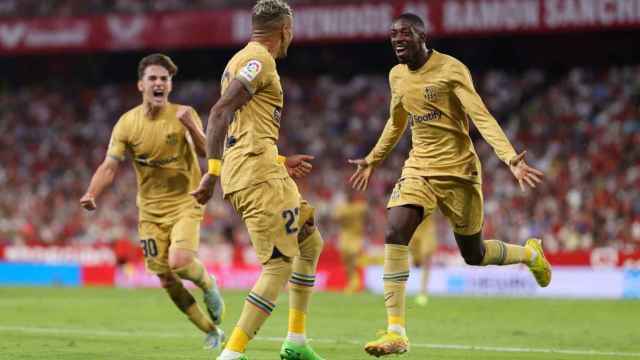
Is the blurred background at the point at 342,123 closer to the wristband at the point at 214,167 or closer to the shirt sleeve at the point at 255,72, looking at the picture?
the shirt sleeve at the point at 255,72

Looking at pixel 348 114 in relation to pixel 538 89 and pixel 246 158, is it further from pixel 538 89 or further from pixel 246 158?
pixel 246 158

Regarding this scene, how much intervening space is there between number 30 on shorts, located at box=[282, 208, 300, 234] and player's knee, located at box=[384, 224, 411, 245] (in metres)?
1.46

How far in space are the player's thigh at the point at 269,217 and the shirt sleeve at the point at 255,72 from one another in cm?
70

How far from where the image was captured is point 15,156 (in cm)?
3794

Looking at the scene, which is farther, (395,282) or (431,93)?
(431,93)

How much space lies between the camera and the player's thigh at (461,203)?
1063 centimetres

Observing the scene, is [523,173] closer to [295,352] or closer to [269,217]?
[269,217]

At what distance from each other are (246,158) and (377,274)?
63.4 feet

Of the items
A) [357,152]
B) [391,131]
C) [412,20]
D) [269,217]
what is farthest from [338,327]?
[357,152]

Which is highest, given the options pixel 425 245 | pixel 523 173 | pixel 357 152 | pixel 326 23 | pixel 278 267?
pixel 326 23

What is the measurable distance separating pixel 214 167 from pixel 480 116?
2608 mm

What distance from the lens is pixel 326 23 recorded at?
3288 centimetres

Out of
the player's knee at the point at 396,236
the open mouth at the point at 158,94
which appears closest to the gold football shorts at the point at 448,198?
the player's knee at the point at 396,236

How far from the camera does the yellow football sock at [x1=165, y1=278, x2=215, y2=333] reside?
A: 12.1 meters
